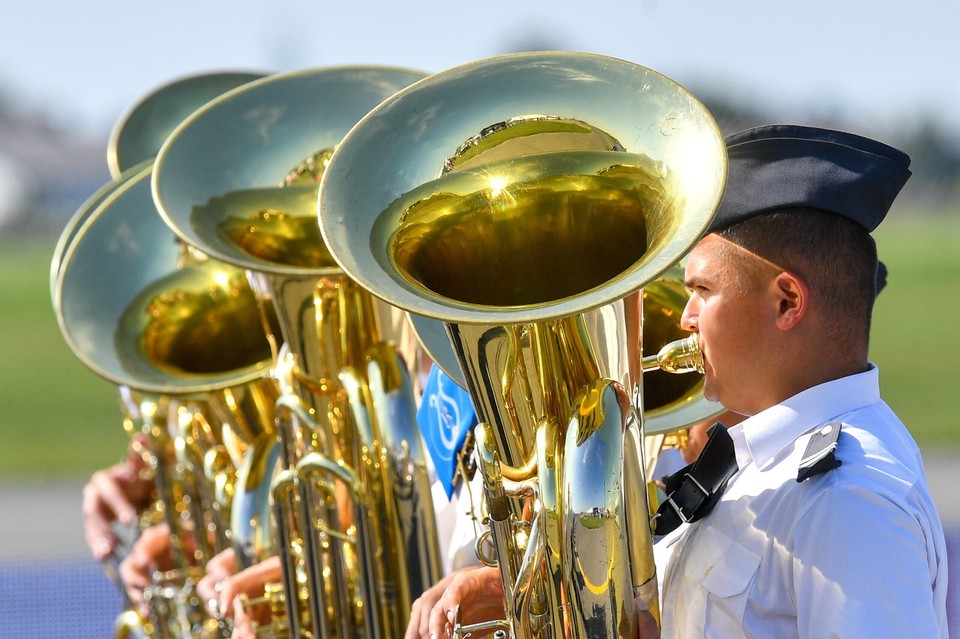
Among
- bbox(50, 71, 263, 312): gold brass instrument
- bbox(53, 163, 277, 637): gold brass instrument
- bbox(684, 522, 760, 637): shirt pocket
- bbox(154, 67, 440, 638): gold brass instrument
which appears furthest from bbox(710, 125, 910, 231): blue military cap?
bbox(50, 71, 263, 312): gold brass instrument

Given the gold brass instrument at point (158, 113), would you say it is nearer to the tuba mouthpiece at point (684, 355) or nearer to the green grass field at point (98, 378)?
the tuba mouthpiece at point (684, 355)

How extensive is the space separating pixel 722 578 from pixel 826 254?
570 mm

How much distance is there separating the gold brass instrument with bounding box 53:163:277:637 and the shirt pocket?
5.46 feet

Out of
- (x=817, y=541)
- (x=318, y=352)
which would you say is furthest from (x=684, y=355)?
(x=318, y=352)

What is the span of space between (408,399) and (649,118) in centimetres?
117

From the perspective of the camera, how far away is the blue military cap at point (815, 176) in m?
2.18

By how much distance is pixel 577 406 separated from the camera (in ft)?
6.78

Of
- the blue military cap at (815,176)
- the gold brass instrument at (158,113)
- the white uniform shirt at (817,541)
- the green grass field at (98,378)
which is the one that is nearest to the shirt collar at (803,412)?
the white uniform shirt at (817,541)

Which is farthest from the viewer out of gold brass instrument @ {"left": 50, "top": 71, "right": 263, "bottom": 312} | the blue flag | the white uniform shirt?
gold brass instrument @ {"left": 50, "top": 71, "right": 263, "bottom": 312}

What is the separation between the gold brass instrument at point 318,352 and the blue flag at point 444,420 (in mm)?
93

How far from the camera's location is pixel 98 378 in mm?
26219

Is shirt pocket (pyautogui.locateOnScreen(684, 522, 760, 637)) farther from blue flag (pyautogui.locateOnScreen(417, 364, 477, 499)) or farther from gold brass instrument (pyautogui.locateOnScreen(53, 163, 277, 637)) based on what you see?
gold brass instrument (pyautogui.locateOnScreen(53, 163, 277, 637))

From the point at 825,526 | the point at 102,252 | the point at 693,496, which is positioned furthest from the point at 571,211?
the point at 102,252

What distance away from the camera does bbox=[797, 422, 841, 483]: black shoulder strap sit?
76.9 inches
